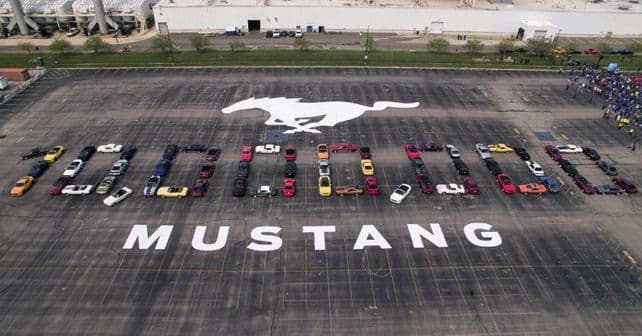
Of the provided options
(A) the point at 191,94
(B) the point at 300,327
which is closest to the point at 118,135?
(A) the point at 191,94

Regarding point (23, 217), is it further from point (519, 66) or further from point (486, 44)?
point (486, 44)

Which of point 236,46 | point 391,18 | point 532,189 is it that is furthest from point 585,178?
point 236,46

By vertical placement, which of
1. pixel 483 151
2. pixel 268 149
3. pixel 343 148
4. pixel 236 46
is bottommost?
pixel 483 151

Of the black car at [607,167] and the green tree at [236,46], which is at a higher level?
the green tree at [236,46]

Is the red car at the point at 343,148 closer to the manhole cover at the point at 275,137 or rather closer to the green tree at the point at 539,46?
the manhole cover at the point at 275,137

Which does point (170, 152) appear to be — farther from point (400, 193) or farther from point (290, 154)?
point (400, 193)

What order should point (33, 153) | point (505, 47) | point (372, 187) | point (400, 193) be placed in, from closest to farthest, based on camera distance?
point (400, 193)
point (372, 187)
point (33, 153)
point (505, 47)

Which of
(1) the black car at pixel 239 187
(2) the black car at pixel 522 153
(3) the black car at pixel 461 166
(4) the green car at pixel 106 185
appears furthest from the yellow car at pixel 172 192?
(2) the black car at pixel 522 153
